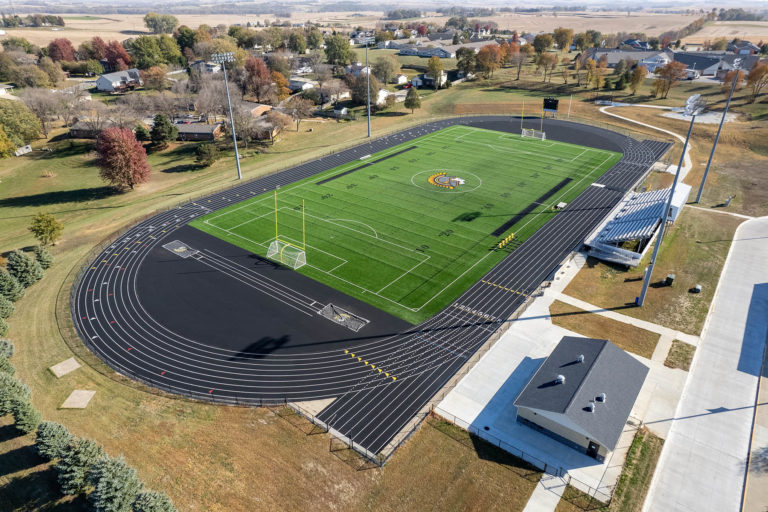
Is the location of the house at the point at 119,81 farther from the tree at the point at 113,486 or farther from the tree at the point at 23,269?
the tree at the point at 113,486

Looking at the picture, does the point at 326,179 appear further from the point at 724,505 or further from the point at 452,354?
the point at 724,505

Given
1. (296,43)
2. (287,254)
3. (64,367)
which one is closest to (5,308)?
(64,367)

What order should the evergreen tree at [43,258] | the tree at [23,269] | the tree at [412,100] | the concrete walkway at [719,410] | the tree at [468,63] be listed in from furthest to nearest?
1. the tree at [468,63]
2. the tree at [412,100]
3. the evergreen tree at [43,258]
4. the tree at [23,269]
5. the concrete walkway at [719,410]

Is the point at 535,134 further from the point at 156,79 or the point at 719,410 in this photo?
the point at 156,79

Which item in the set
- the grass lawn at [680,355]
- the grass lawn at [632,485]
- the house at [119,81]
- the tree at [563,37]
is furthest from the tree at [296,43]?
the grass lawn at [632,485]

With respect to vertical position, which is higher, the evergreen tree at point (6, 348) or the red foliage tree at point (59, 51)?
the red foliage tree at point (59, 51)

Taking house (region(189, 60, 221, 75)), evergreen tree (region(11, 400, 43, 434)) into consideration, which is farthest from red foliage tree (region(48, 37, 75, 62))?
evergreen tree (region(11, 400, 43, 434))

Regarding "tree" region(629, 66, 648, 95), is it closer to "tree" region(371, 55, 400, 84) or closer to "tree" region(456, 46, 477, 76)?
"tree" region(456, 46, 477, 76)
